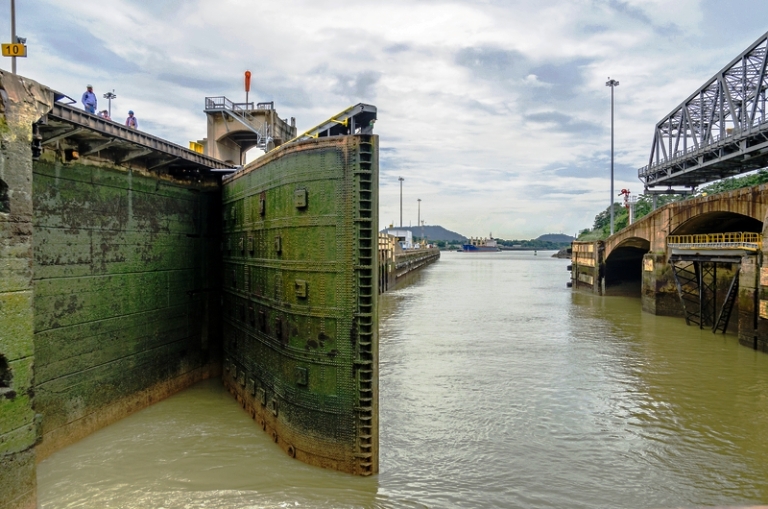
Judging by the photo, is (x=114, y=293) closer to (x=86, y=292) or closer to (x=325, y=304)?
(x=86, y=292)

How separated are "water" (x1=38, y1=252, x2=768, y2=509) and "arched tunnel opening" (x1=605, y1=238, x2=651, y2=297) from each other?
25270mm

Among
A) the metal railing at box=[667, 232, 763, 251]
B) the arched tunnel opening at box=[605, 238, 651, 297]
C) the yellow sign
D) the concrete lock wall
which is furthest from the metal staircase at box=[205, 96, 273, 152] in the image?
the arched tunnel opening at box=[605, 238, 651, 297]

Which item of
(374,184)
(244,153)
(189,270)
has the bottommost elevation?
(189,270)

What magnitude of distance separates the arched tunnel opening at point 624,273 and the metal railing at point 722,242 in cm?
1469

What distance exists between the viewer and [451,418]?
1381 cm

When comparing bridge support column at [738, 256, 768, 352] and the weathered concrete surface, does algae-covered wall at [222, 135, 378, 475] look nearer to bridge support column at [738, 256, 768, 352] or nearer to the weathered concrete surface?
the weathered concrete surface

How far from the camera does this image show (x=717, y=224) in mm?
31812

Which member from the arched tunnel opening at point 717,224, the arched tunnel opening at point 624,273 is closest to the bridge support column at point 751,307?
the arched tunnel opening at point 717,224

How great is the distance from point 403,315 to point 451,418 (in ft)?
65.7

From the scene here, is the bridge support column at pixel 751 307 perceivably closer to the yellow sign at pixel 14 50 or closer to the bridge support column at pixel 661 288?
the bridge support column at pixel 661 288

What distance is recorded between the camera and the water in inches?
380

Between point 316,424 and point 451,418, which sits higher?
point 316,424

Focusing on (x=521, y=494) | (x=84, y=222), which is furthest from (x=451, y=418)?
(x=84, y=222)

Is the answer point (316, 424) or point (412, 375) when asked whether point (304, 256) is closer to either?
point (316, 424)
